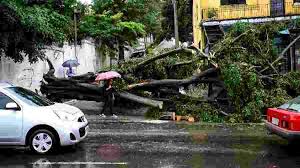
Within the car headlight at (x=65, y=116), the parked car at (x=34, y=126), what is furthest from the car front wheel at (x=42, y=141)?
A: the car headlight at (x=65, y=116)

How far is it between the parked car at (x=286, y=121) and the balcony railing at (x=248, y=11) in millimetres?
15453

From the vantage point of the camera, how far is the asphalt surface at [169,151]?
32.4ft

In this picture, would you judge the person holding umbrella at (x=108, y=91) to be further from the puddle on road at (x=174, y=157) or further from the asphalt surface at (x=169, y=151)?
the puddle on road at (x=174, y=157)

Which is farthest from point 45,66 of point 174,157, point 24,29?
point 174,157

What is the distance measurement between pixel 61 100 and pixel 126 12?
1558cm

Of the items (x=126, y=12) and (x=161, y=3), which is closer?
(x=126, y=12)

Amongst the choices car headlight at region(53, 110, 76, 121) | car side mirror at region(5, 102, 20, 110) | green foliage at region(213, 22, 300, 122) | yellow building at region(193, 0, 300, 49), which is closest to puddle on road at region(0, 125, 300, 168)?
car headlight at region(53, 110, 76, 121)

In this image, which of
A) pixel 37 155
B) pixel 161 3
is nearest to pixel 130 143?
pixel 37 155

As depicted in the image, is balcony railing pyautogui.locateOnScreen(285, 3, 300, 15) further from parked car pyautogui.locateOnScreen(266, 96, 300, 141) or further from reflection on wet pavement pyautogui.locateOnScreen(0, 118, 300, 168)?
parked car pyautogui.locateOnScreen(266, 96, 300, 141)

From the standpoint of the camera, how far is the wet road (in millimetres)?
9875

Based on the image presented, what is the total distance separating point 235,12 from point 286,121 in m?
17.6

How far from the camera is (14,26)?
16.7m

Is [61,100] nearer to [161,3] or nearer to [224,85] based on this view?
[224,85]

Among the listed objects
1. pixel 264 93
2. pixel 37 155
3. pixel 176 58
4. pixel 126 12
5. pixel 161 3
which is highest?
pixel 161 3
